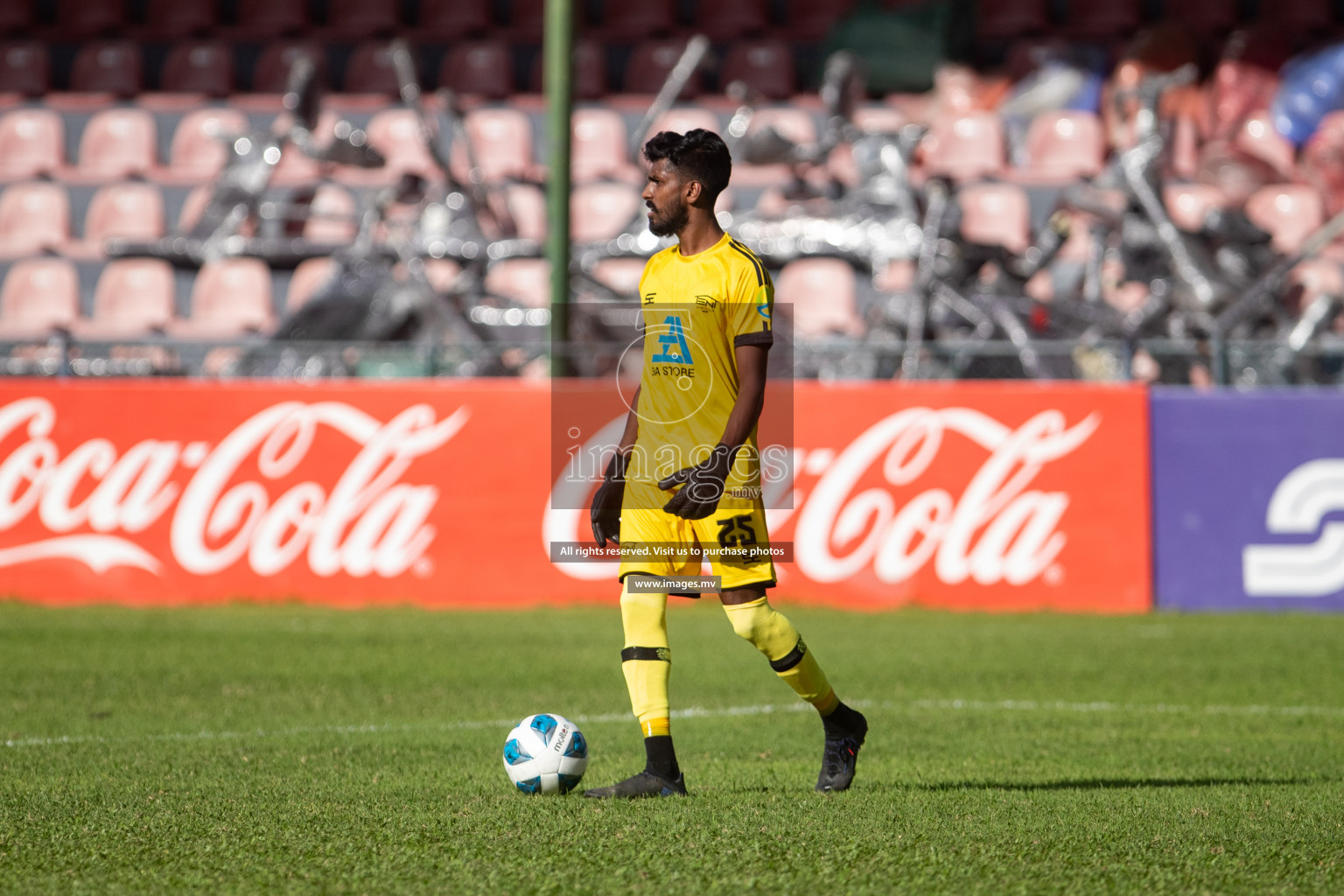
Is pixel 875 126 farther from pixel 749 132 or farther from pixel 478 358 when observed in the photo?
pixel 478 358

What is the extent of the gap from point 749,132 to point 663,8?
4948 millimetres

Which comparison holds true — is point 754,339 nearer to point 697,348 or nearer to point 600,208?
point 697,348

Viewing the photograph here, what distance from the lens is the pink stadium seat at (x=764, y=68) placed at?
68.9 feet

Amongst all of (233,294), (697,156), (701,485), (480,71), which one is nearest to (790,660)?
(701,485)

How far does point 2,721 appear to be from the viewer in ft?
22.5

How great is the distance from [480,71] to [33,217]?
6.06 meters

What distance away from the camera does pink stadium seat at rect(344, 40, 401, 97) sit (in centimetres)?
2119

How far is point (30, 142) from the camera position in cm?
1983

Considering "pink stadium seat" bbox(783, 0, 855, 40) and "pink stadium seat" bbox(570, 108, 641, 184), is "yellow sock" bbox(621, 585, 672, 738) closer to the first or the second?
"pink stadium seat" bbox(570, 108, 641, 184)

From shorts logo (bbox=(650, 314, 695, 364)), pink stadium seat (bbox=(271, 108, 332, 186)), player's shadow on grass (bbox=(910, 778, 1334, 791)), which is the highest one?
pink stadium seat (bbox=(271, 108, 332, 186))

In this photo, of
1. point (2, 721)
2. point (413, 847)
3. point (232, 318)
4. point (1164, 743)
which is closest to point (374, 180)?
point (232, 318)

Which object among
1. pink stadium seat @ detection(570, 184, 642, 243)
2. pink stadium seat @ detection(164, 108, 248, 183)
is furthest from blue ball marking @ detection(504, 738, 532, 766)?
pink stadium seat @ detection(164, 108, 248, 183)

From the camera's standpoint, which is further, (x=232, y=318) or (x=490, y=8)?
(x=490, y=8)

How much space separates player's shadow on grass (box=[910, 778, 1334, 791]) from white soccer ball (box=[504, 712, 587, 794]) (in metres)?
1.20
